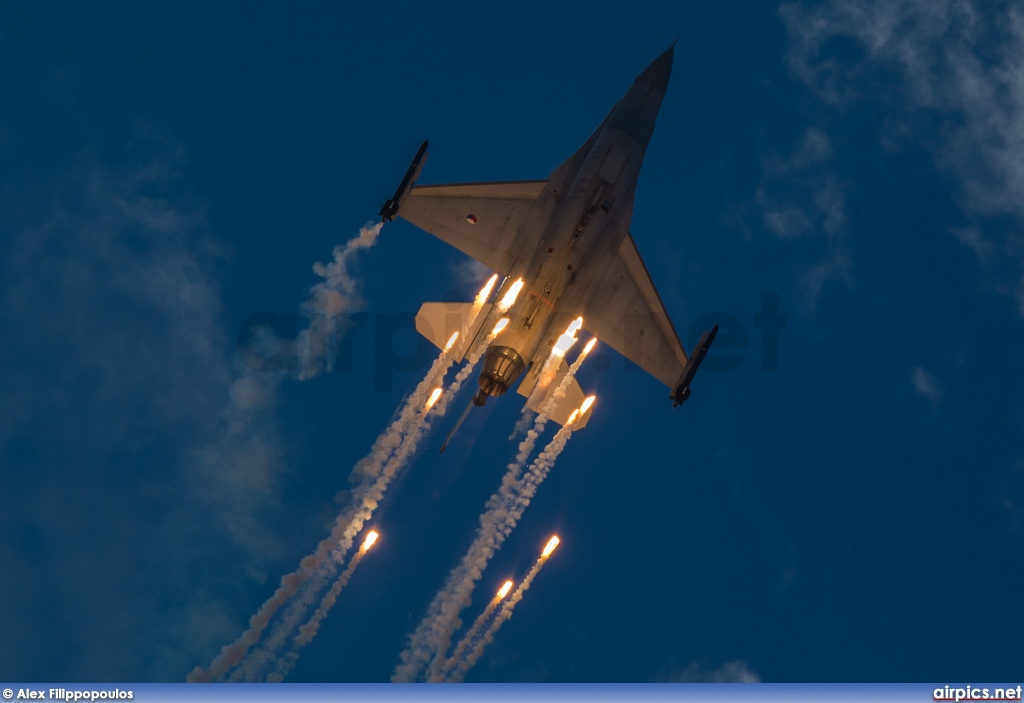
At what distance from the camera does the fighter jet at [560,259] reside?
166ft

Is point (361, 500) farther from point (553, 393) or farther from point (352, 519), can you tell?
point (553, 393)

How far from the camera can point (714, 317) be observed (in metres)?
59.3

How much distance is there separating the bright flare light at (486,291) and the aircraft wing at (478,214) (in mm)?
1076

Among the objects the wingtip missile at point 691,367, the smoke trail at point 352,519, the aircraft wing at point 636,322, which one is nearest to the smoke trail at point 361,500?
the smoke trail at point 352,519

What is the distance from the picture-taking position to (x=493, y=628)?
2051 inches

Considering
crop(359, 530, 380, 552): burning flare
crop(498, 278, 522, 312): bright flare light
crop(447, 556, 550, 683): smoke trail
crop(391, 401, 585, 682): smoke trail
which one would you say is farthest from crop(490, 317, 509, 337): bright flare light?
crop(447, 556, 550, 683): smoke trail

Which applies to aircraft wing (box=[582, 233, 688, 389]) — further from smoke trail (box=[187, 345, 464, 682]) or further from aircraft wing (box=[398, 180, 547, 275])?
smoke trail (box=[187, 345, 464, 682])

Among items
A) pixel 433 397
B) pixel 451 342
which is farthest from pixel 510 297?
pixel 433 397

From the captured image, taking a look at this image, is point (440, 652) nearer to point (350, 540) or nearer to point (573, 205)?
point (350, 540)

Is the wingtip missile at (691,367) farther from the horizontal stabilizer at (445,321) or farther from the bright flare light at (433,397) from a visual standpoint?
the bright flare light at (433,397)

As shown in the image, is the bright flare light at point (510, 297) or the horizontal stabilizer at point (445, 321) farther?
the horizontal stabilizer at point (445, 321)

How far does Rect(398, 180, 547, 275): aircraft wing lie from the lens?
177 feet

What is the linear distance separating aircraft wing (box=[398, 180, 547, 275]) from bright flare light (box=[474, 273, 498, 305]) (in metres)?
1.08

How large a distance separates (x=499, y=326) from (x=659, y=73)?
61.4ft
